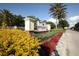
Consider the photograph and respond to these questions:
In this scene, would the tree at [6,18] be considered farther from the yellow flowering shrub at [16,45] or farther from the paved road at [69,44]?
the paved road at [69,44]

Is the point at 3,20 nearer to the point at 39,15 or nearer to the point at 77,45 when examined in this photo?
the point at 39,15

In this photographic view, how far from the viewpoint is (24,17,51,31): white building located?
363 cm

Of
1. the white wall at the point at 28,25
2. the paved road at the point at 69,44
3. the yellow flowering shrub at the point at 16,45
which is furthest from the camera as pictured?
the white wall at the point at 28,25

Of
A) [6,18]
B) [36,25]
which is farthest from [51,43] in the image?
[6,18]

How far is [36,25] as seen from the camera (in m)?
3.71

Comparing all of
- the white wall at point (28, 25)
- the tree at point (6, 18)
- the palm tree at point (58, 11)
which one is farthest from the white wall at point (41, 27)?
the tree at point (6, 18)

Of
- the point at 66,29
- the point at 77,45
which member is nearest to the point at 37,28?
the point at 66,29

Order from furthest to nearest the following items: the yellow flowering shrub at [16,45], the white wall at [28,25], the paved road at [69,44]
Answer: the white wall at [28,25] < the paved road at [69,44] < the yellow flowering shrub at [16,45]

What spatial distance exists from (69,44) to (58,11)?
0.55 metres

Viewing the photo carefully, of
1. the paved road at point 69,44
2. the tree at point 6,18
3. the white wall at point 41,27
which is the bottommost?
the paved road at point 69,44

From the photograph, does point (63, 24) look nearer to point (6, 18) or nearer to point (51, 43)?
point (51, 43)

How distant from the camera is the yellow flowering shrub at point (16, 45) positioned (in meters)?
3.39

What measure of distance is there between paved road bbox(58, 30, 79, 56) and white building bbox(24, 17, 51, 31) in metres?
0.30

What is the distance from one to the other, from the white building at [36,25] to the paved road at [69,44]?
0.30 m
